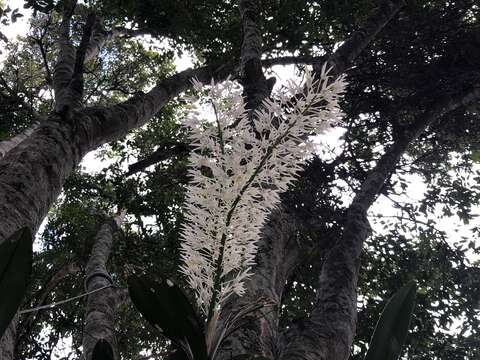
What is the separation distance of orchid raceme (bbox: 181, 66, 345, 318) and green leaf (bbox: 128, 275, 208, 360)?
0.38ft

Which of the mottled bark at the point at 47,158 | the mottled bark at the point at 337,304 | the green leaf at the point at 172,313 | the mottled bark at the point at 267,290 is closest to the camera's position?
the green leaf at the point at 172,313

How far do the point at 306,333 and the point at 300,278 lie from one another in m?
3.50

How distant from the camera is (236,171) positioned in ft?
3.62

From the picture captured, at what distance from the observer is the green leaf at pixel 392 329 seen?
852 mm

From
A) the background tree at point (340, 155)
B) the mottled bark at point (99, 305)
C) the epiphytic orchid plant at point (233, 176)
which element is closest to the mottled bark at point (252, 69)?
the background tree at point (340, 155)

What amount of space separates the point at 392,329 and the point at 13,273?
0.78m

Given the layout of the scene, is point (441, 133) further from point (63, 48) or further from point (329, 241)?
point (63, 48)

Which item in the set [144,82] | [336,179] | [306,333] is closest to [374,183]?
[336,179]

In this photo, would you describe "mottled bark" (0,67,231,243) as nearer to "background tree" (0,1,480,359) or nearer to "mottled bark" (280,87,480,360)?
"background tree" (0,1,480,359)

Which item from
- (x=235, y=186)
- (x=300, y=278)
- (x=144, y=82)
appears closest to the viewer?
(x=235, y=186)

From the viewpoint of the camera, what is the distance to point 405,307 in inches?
35.6

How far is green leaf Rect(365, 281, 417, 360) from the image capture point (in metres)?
0.85

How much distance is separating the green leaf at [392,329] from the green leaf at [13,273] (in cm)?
71

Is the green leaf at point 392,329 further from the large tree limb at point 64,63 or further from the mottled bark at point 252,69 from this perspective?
the large tree limb at point 64,63
